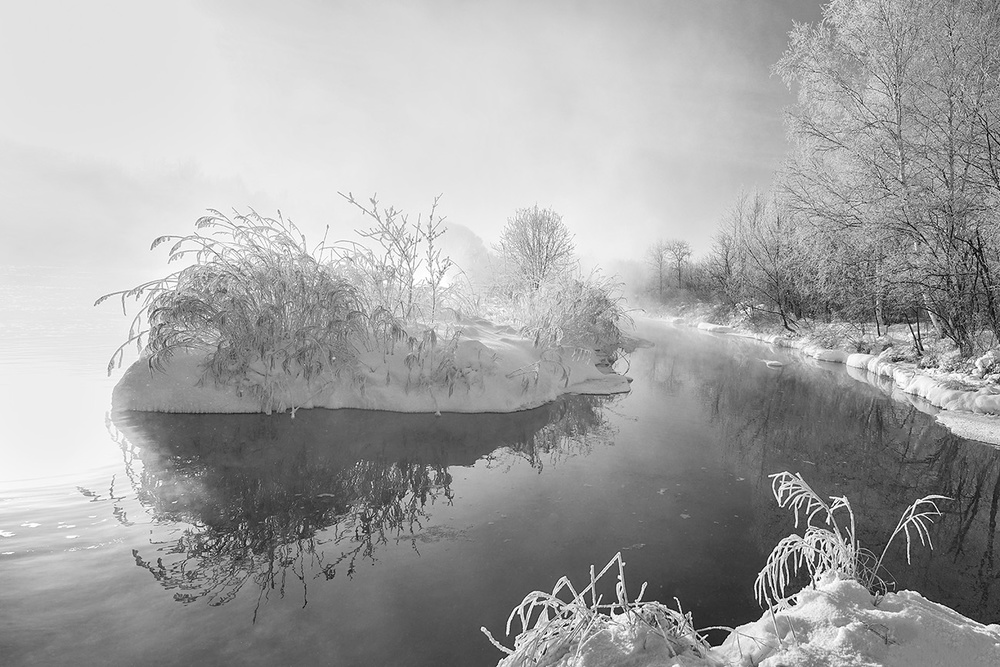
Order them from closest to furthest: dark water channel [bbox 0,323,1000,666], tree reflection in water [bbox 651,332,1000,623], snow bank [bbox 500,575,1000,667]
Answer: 1. snow bank [bbox 500,575,1000,667]
2. dark water channel [bbox 0,323,1000,666]
3. tree reflection in water [bbox 651,332,1000,623]

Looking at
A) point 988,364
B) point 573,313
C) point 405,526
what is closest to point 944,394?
point 988,364

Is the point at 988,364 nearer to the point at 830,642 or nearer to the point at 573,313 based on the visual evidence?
the point at 573,313

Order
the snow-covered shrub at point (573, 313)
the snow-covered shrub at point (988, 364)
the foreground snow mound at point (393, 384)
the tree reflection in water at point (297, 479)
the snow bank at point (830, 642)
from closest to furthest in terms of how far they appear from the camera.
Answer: the snow bank at point (830, 642) → the tree reflection in water at point (297, 479) → the foreground snow mound at point (393, 384) → the snow-covered shrub at point (988, 364) → the snow-covered shrub at point (573, 313)

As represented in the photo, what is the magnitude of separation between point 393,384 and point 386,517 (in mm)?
3083

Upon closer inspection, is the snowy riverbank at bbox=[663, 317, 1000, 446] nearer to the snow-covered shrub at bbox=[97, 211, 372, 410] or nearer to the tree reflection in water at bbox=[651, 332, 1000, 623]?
the tree reflection in water at bbox=[651, 332, 1000, 623]

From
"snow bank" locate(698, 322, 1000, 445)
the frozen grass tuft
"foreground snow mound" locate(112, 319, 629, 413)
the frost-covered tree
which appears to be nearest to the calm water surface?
"foreground snow mound" locate(112, 319, 629, 413)

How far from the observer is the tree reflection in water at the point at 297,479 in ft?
9.23

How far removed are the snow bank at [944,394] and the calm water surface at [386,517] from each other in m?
0.47

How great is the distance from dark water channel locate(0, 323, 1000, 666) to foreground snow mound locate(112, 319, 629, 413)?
0.30m

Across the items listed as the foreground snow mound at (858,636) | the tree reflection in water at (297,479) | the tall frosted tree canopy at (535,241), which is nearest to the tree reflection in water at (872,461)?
the foreground snow mound at (858,636)

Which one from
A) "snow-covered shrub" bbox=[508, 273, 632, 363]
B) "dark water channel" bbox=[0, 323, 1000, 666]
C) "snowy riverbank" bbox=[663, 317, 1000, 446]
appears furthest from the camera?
"snow-covered shrub" bbox=[508, 273, 632, 363]

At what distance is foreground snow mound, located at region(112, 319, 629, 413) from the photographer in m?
5.75

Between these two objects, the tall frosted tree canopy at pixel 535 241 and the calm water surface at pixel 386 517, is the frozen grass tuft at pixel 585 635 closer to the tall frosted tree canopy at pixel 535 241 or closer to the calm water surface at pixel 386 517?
the calm water surface at pixel 386 517

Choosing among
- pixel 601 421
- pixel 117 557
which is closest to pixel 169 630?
pixel 117 557
